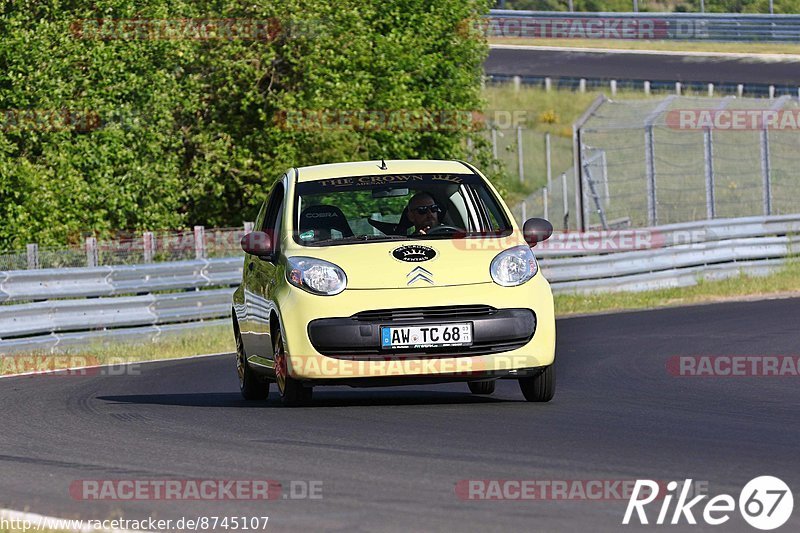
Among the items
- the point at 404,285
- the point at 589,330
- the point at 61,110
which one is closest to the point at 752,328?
the point at 589,330

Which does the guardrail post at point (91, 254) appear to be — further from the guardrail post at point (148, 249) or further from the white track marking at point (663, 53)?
the white track marking at point (663, 53)

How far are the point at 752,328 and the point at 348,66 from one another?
18.1 metres

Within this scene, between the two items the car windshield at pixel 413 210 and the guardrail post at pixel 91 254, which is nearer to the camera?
the car windshield at pixel 413 210

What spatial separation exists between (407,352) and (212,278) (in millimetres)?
10925

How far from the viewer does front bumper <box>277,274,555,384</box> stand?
32.0 ft

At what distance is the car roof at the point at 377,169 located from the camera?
11156 mm

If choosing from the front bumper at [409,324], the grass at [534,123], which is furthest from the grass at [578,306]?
the grass at [534,123]

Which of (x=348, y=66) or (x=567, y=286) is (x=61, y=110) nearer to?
(x=348, y=66)

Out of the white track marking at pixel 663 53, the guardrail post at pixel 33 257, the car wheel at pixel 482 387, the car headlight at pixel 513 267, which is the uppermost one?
the car headlight at pixel 513 267

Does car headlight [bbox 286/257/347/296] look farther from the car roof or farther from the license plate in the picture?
the car roof

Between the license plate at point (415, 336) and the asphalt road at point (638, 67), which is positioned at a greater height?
the license plate at point (415, 336)

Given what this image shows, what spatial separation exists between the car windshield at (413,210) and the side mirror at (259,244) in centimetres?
22

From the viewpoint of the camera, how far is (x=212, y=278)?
803 inches

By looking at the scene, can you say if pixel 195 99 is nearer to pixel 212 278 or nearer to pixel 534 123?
pixel 212 278
